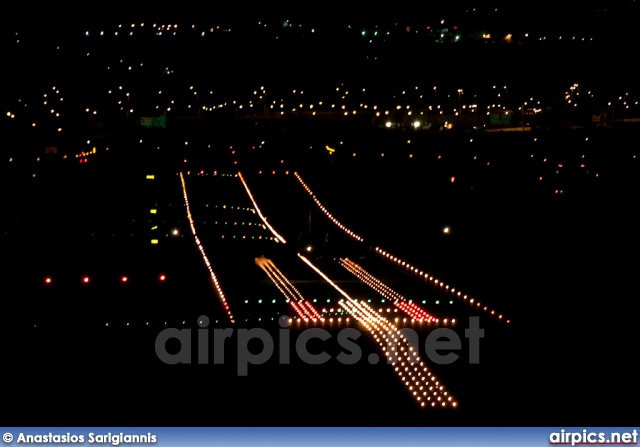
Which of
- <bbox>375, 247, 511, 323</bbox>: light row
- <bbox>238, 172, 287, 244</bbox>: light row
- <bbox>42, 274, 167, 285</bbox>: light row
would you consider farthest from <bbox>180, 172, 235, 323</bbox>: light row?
<bbox>375, 247, 511, 323</bbox>: light row

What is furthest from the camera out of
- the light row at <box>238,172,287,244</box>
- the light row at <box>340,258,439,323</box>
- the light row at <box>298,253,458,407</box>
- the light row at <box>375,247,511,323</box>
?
the light row at <box>238,172,287,244</box>

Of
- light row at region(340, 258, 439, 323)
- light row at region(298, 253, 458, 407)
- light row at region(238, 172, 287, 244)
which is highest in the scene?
light row at region(238, 172, 287, 244)

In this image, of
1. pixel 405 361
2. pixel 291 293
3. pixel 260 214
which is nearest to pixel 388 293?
pixel 291 293

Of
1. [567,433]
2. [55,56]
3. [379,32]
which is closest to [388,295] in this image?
Result: [379,32]

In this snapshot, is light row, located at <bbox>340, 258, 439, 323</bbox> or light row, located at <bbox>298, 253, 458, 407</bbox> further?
light row, located at <bbox>340, 258, 439, 323</bbox>

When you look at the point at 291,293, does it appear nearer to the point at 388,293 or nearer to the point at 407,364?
the point at 388,293

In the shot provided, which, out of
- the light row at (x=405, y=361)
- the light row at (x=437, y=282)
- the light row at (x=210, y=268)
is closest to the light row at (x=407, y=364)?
the light row at (x=405, y=361)

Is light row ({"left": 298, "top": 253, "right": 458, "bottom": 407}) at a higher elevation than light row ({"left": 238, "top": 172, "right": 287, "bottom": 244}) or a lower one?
Answer: lower

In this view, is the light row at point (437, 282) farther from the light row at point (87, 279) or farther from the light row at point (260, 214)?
the light row at point (87, 279)

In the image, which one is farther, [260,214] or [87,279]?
[260,214]

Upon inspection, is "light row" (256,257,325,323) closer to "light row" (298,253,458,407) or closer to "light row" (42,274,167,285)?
"light row" (298,253,458,407)

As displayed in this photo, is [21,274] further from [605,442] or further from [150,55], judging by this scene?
[605,442]
